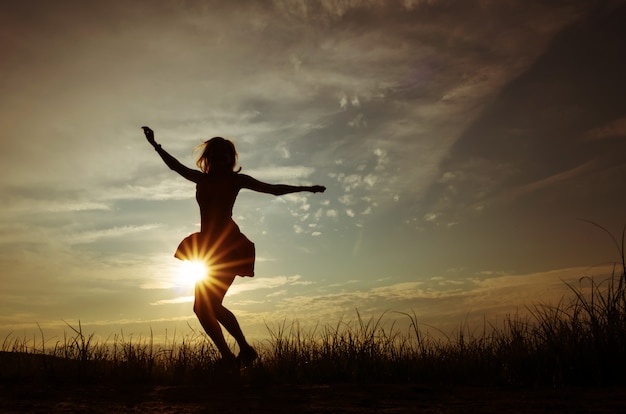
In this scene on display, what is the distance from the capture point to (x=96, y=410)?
3844 millimetres

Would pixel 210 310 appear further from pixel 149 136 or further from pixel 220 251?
pixel 149 136

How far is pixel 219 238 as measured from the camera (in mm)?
6336

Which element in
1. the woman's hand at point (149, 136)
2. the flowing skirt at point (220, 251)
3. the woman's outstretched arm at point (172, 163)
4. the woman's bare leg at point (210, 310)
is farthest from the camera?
the woman's hand at point (149, 136)

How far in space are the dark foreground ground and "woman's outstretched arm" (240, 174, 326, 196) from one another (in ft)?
8.10

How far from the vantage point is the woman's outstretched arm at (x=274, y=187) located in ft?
21.6

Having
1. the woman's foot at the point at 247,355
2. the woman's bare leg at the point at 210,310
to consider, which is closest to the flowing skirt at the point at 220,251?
the woman's bare leg at the point at 210,310

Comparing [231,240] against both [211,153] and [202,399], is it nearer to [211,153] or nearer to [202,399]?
[211,153]

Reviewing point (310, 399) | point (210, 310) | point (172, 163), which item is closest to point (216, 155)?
point (172, 163)

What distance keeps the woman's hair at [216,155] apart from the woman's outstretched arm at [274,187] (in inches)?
8.8

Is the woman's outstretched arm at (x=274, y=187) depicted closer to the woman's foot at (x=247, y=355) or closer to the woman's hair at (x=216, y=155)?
the woman's hair at (x=216, y=155)

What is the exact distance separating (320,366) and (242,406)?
2089 millimetres

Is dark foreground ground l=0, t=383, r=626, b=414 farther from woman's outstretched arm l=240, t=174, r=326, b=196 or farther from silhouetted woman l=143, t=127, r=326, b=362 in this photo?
woman's outstretched arm l=240, t=174, r=326, b=196

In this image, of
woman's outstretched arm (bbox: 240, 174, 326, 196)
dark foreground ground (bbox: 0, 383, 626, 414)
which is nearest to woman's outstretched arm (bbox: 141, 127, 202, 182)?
woman's outstretched arm (bbox: 240, 174, 326, 196)

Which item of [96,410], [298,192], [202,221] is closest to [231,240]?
[202,221]
